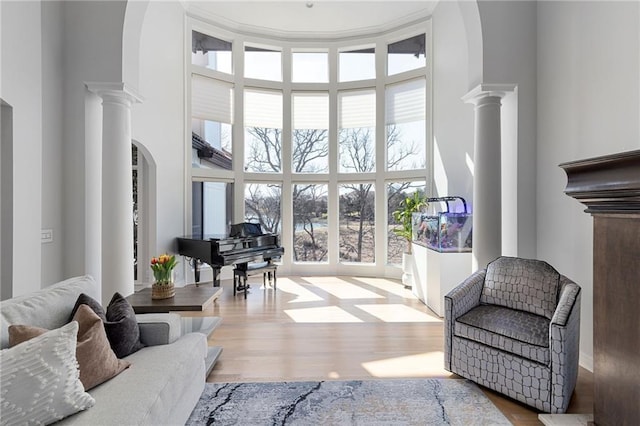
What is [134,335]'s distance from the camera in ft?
6.86

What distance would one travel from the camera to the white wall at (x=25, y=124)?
270 centimetres

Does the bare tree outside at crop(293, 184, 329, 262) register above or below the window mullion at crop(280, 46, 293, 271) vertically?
below

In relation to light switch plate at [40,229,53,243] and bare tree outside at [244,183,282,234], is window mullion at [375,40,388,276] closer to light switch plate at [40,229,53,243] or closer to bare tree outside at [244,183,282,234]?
bare tree outside at [244,183,282,234]

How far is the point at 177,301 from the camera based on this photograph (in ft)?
10.5

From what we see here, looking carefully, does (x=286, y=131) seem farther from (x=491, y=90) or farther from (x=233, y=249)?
(x=491, y=90)

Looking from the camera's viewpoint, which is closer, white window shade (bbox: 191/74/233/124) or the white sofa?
the white sofa

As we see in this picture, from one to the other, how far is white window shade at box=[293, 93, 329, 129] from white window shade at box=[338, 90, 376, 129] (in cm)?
32

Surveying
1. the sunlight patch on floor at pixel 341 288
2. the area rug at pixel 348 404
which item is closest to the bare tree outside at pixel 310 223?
the sunlight patch on floor at pixel 341 288

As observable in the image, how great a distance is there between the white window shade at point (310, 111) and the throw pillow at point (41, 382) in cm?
595

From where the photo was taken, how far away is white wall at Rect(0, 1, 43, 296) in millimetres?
2697

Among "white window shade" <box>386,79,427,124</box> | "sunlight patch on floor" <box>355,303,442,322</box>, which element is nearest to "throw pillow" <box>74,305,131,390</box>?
"sunlight patch on floor" <box>355,303,442,322</box>

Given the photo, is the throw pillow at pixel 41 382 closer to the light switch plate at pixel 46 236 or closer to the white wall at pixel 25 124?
the white wall at pixel 25 124

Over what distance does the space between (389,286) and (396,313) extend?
1535 millimetres

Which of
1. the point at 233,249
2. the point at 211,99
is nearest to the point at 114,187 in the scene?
the point at 233,249
